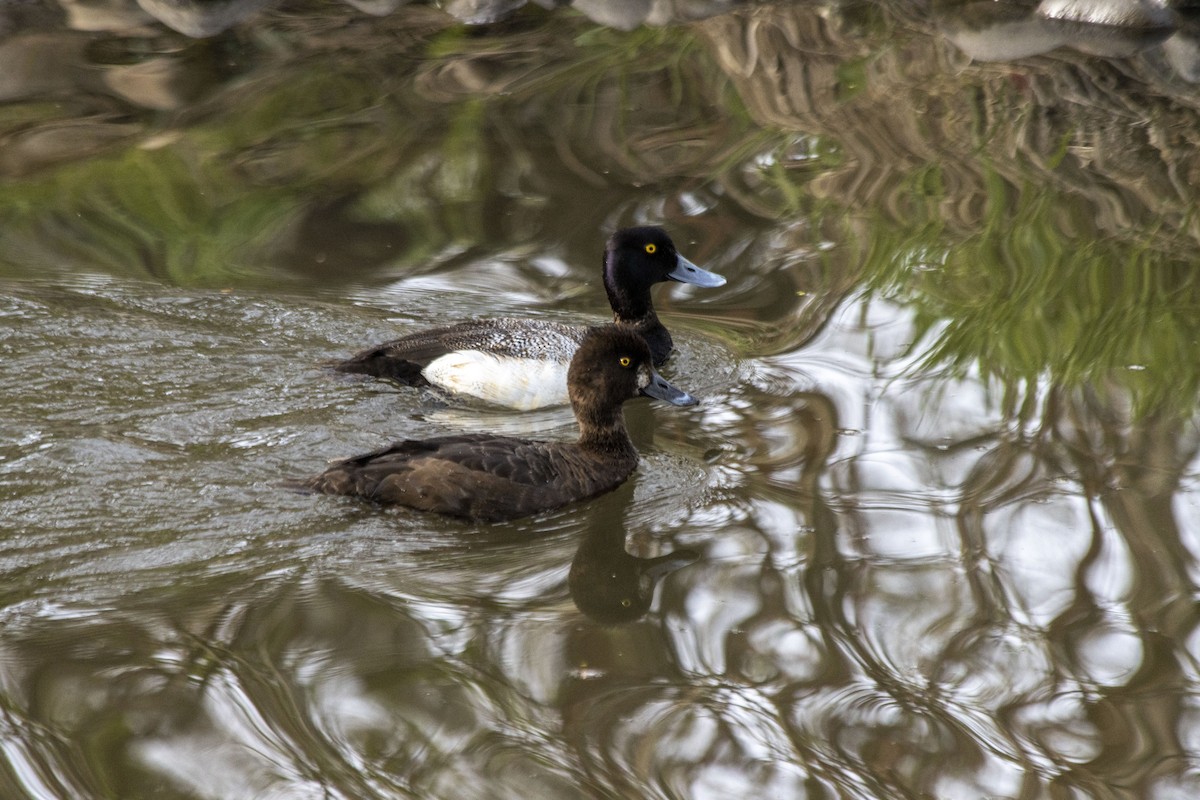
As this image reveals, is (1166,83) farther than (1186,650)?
Yes

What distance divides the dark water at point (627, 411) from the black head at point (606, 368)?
0.45m

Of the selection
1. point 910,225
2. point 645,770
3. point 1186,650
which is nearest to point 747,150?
point 910,225

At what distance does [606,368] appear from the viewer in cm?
641

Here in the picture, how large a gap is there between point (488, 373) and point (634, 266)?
1275mm

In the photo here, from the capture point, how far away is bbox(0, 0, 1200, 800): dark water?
4500mm

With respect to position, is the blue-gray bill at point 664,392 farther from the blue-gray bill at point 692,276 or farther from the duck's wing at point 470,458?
the blue-gray bill at point 692,276

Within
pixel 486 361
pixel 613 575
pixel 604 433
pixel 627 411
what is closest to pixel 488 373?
pixel 486 361

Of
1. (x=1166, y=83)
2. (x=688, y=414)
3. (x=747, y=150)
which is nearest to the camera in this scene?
(x=688, y=414)

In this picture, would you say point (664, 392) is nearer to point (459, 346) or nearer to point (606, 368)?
point (606, 368)

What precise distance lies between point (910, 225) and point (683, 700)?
5.01 m

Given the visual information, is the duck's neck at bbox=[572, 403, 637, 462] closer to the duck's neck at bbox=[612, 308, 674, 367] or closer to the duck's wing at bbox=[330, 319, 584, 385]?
the duck's wing at bbox=[330, 319, 584, 385]

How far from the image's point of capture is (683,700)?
464 centimetres

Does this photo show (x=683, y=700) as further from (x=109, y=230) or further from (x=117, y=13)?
(x=117, y=13)

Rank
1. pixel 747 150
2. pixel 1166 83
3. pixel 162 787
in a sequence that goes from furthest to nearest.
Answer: pixel 1166 83 → pixel 747 150 → pixel 162 787
